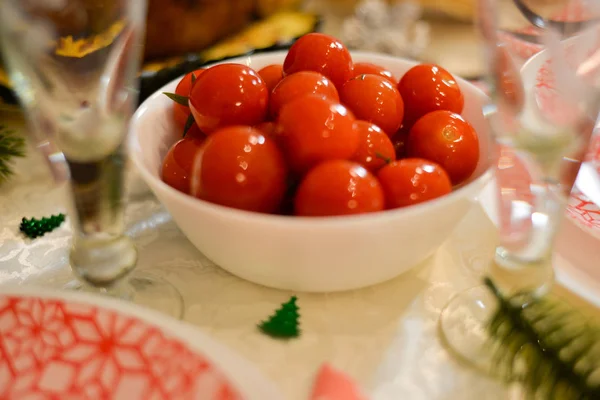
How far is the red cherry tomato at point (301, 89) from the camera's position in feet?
1.28

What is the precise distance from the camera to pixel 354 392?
290mm

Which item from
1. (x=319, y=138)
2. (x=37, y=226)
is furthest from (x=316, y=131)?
(x=37, y=226)

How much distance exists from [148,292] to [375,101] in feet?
0.70

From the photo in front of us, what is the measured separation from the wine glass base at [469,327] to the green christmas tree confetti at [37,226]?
320 millimetres

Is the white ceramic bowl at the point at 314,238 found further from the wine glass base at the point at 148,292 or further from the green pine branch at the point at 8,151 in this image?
the green pine branch at the point at 8,151

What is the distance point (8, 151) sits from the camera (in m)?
0.52

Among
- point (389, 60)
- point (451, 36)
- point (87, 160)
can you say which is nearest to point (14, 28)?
point (87, 160)

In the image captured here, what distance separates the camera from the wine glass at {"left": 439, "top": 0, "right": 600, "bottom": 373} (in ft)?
1.00

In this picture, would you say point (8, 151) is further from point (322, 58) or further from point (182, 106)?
point (322, 58)

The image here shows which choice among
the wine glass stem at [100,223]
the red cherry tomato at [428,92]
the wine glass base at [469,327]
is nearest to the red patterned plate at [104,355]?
the wine glass stem at [100,223]

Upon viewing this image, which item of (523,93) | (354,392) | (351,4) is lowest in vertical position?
(351,4)

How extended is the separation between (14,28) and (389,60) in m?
0.35

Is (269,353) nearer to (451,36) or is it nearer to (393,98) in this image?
(393,98)

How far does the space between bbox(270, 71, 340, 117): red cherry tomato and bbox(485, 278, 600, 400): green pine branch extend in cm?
17
